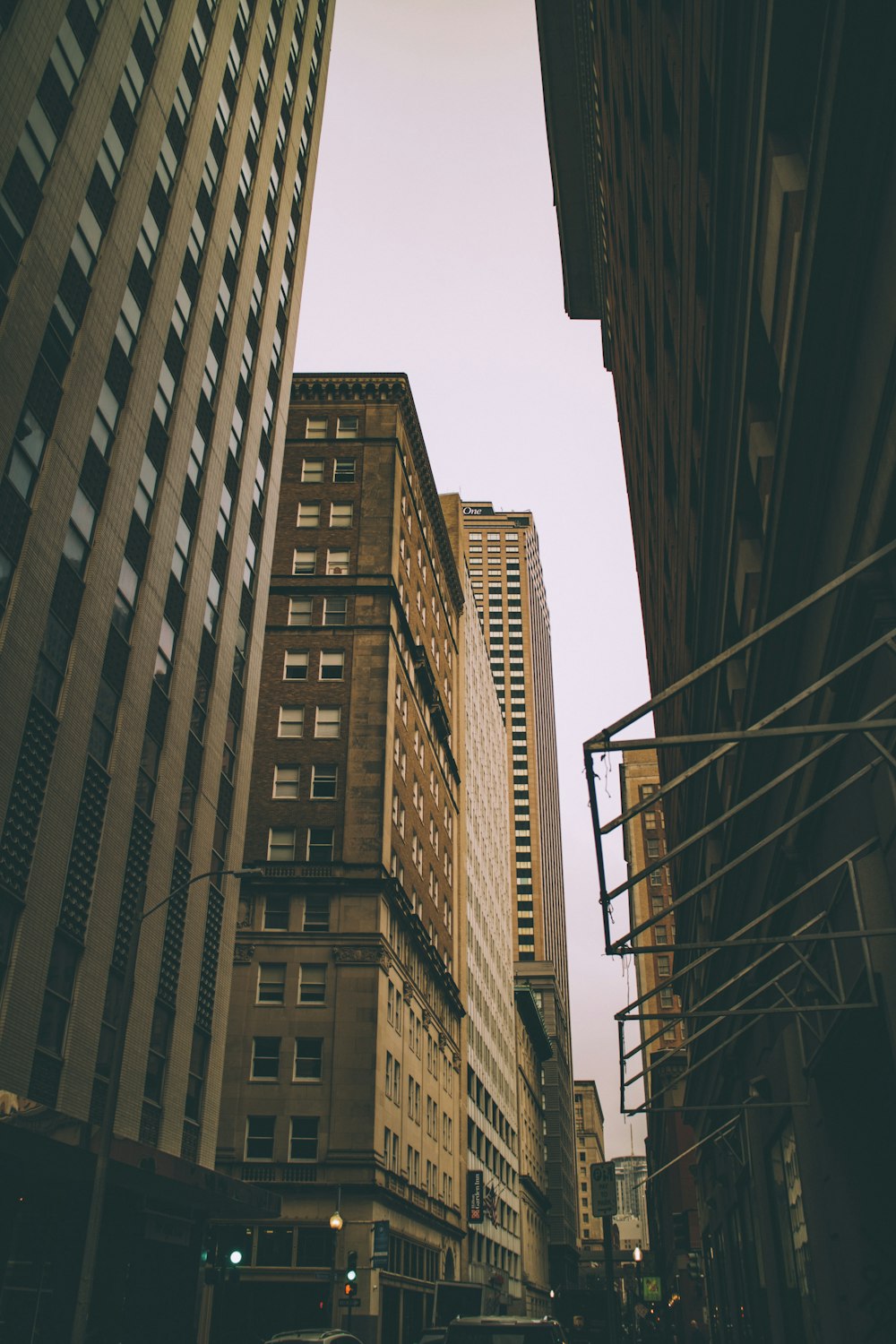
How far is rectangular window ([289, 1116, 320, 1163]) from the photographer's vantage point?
146 feet

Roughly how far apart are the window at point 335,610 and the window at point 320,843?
12.6 m

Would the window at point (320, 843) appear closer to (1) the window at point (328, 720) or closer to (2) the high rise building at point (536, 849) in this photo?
(1) the window at point (328, 720)

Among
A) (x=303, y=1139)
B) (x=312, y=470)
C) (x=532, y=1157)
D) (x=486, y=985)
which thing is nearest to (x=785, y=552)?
(x=303, y=1139)

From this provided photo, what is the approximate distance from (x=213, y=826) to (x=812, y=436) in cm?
2808

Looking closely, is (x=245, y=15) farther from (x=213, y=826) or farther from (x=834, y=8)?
(x=834, y=8)

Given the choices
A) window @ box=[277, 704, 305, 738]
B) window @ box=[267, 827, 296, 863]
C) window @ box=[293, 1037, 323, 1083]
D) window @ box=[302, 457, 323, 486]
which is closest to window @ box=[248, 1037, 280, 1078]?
window @ box=[293, 1037, 323, 1083]

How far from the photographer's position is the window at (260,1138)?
1750 inches

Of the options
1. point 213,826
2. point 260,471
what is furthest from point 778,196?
point 260,471

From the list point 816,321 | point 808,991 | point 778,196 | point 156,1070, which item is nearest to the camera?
point 816,321

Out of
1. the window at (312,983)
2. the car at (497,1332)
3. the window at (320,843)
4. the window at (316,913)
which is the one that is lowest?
the car at (497,1332)

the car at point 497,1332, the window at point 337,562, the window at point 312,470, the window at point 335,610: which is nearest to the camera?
the car at point 497,1332

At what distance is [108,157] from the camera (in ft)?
97.3

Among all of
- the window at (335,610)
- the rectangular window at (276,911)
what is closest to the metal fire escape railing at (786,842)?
the rectangular window at (276,911)

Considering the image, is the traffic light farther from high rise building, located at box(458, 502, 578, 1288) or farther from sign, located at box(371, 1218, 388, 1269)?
high rise building, located at box(458, 502, 578, 1288)
